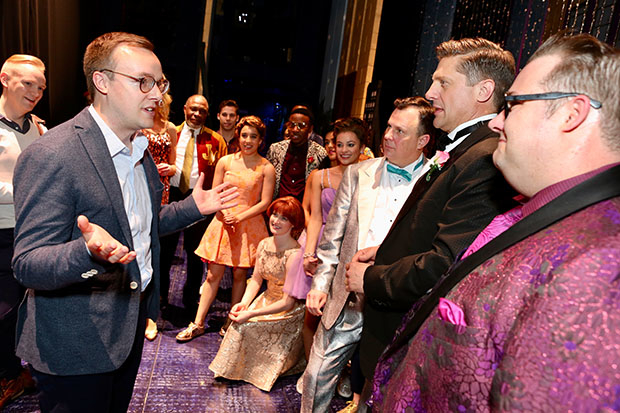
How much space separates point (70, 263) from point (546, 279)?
48.2 inches

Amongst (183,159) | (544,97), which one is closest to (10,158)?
(183,159)

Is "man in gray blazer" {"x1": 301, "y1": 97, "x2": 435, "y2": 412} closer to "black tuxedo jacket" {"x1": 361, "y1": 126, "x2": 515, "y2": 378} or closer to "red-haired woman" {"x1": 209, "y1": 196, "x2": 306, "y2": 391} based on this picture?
"black tuxedo jacket" {"x1": 361, "y1": 126, "x2": 515, "y2": 378}

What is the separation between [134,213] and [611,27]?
2780 mm

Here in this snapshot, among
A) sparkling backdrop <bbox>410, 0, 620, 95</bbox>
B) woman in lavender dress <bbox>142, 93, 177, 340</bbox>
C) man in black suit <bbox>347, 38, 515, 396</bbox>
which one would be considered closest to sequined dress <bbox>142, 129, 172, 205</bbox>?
woman in lavender dress <bbox>142, 93, 177, 340</bbox>

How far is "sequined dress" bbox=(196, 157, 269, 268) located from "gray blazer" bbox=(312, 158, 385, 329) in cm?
160

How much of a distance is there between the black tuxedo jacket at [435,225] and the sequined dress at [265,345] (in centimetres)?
152

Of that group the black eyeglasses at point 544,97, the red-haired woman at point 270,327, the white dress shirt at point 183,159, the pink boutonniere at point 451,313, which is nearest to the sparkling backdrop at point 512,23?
the black eyeglasses at point 544,97

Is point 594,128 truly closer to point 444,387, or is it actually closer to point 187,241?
point 444,387

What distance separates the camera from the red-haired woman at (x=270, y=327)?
312cm

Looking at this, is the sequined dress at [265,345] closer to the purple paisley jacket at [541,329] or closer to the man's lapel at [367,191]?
the man's lapel at [367,191]

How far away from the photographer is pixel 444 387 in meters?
0.83

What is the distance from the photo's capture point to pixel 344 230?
96.7 inches

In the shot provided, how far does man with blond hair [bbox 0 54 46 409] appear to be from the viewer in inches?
94.3

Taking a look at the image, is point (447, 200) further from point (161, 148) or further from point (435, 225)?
point (161, 148)
